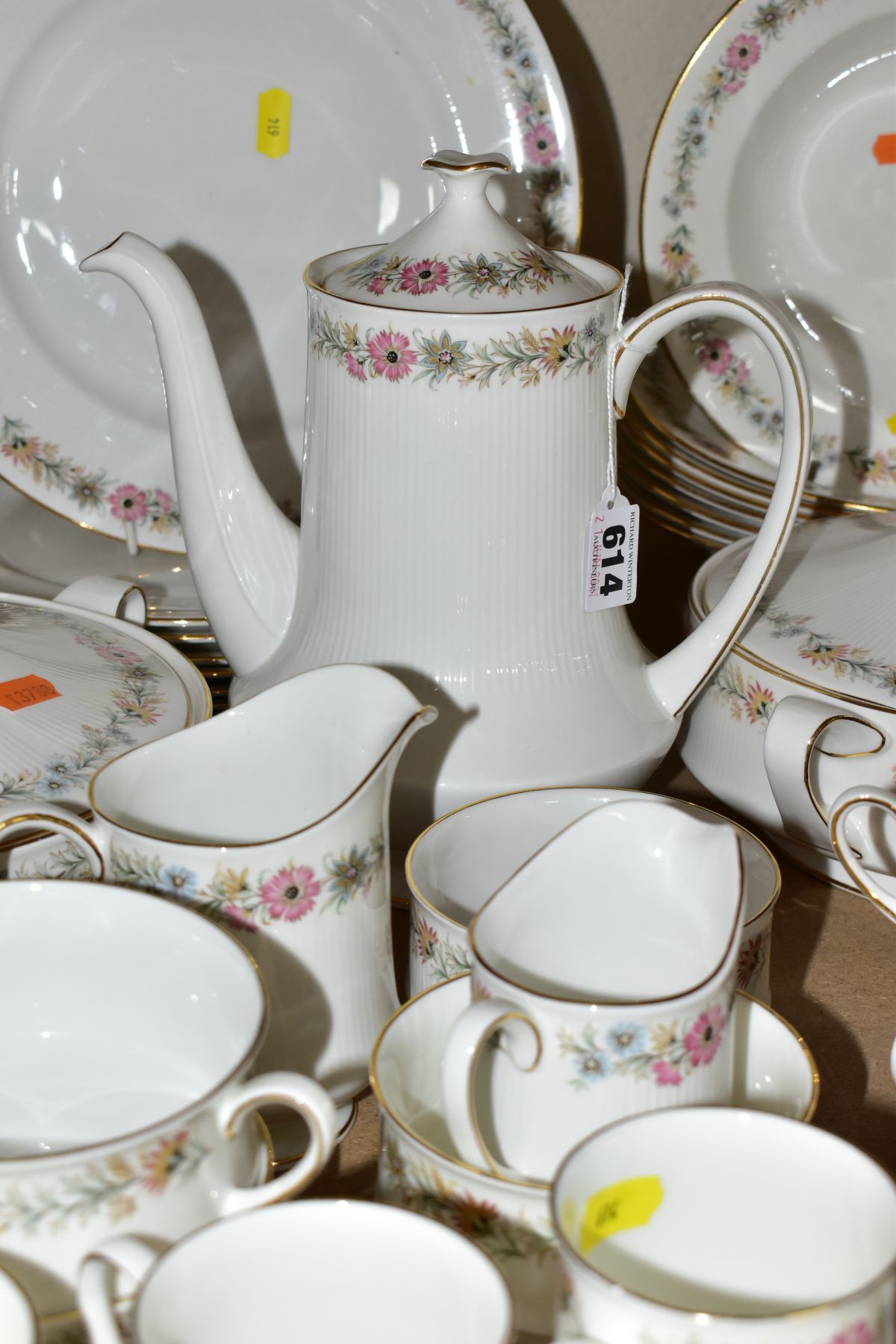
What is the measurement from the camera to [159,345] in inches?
24.5

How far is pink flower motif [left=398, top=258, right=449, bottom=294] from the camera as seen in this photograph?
0.56 metres

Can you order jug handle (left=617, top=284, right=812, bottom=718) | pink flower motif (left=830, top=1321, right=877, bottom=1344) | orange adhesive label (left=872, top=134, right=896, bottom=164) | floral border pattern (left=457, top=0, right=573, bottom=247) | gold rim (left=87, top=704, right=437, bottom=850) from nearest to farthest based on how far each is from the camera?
pink flower motif (left=830, top=1321, right=877, bottom=1344) < gold rim (left=87, top=704, right=437, bottom=850) < jug handle (left=617, top=284, right=812, bottom=718) < floral border pattern (left=457, top=0, right=573, bottom=247) < orange adhesive label (left=872, top=134, right=896, bottom=164)

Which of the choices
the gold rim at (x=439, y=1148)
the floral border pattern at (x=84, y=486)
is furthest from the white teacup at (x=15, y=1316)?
the floral border pattern at (x=84, y=486)

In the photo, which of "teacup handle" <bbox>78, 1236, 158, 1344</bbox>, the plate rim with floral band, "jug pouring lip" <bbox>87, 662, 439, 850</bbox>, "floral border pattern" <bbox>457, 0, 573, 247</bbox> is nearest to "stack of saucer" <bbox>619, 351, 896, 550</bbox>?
the plate rim with floral band

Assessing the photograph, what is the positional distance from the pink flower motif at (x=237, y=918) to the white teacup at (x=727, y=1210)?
0.49 feet

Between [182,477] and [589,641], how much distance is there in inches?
7.9

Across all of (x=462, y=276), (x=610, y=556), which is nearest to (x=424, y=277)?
(x=462, y=276)

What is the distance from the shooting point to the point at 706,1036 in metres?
0.41

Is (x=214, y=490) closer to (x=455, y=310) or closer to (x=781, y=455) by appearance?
Result: (x=455, y=310)

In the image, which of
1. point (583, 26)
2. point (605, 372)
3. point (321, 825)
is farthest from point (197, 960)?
point (583, 26)

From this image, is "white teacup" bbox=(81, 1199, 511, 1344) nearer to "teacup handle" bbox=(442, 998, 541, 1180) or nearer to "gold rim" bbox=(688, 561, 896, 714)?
"teacup handle" bbox=(442, 998, 541, 1180)

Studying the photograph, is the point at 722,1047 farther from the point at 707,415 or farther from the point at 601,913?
the point at 707,415

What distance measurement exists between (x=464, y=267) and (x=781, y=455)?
0.53ft

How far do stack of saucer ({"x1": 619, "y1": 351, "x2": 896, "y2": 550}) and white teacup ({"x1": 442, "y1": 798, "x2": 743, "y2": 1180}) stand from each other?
0.35 metres
